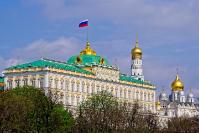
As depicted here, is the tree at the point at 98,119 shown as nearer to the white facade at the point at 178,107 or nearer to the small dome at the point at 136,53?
the small dome at the point at 136,53

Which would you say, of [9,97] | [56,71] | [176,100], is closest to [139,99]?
[56,71]

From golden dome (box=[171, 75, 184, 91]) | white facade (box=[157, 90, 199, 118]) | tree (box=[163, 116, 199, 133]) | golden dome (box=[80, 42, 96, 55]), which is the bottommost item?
tree (box=[163, 116, 199, 133])

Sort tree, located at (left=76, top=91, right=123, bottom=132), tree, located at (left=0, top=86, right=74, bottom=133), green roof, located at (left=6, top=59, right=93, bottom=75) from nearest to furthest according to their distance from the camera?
tree, located at (left=0, top=86, right=74, bottom=133) < tree, located at (left=76, top=91, right=123, bottom=132) < green roof, located at (left=6, top=59, right=93, bottom=75)

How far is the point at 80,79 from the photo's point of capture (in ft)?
428

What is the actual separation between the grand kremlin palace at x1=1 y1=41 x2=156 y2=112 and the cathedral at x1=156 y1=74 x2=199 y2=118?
74.1 ft

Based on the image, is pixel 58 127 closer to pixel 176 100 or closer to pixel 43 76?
pixel 43 76

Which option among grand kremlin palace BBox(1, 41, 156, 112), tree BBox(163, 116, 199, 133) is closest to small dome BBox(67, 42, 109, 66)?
grand kremlin palace BBox(1, 41, 156, 112)

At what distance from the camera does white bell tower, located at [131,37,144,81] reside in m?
167

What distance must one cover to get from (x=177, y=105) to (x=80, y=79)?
59610 millimetres

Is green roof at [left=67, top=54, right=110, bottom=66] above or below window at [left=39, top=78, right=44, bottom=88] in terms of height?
above

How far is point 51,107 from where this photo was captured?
238ft

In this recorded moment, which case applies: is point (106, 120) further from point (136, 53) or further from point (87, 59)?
point (136, 53)

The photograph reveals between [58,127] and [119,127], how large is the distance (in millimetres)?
12646

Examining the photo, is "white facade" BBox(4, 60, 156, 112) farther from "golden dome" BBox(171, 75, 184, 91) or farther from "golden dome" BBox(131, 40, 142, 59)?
"golden dome" BBox(171, 75, 184, 91)
